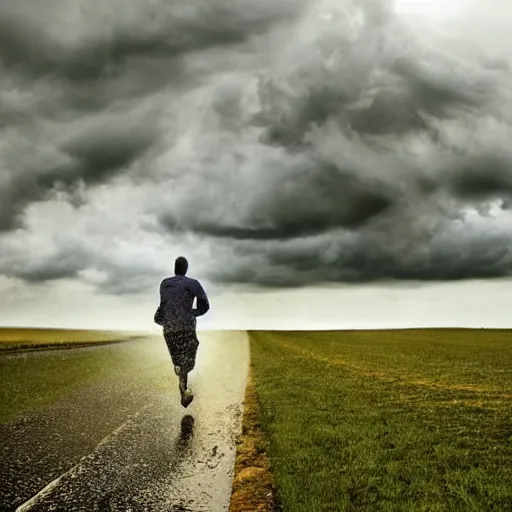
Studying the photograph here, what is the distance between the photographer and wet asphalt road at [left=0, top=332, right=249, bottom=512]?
205 inches

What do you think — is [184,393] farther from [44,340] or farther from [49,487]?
[44,340]

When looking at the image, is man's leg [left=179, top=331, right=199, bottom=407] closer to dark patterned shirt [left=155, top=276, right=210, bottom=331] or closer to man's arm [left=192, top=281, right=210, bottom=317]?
dark patterned shirt [left=155, top=276, right=210, bottom=331]

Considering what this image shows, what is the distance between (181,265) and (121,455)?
14.9 ft

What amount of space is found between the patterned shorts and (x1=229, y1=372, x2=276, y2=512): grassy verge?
1.79 m

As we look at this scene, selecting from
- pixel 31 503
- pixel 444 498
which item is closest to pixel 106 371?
pixel 31 503

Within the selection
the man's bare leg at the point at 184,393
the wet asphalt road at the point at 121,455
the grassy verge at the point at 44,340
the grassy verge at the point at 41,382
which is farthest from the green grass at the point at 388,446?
the grassy verge at the point at 44,340

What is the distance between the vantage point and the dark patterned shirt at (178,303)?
10.2m

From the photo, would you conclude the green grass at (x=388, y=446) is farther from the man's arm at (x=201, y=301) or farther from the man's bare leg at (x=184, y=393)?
the man's arm at (x=201, y=301)

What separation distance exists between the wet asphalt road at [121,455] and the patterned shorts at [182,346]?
1035 mm

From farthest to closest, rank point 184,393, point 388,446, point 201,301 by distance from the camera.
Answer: point 201,301
point 184,393
point 388,446

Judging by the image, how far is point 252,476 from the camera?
6039 millimetres

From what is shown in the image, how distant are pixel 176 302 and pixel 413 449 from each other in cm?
523

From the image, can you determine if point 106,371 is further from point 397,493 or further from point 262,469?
point 397,493

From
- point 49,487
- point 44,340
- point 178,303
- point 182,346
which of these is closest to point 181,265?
point 178,303
